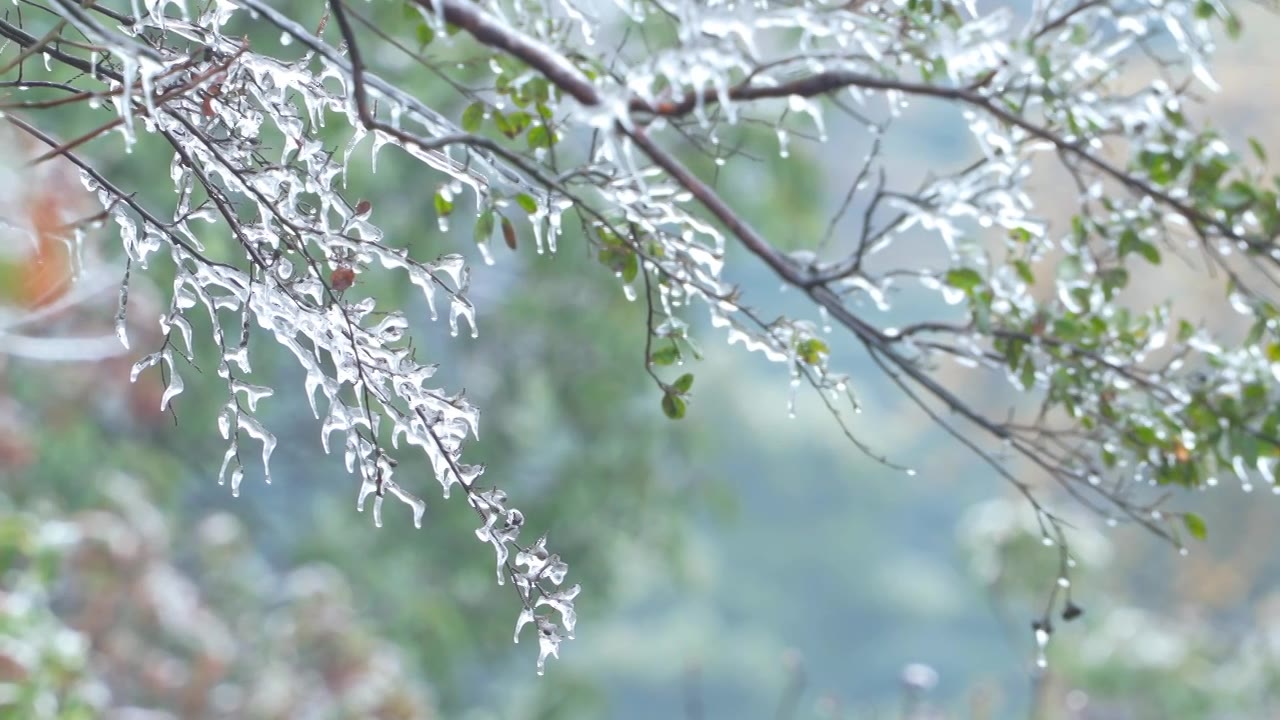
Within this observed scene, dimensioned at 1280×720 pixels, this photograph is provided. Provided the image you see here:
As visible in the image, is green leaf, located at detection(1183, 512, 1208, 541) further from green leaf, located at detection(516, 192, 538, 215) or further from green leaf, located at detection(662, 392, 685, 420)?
green leaf, located at detection(516, 192, 538, 215)

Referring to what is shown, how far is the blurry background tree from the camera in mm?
993

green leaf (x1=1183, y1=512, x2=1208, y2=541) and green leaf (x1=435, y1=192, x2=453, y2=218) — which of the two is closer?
green leaf (x1=435, y1=192, x2=453, y2=218)

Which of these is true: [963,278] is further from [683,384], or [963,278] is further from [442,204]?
[442,204]

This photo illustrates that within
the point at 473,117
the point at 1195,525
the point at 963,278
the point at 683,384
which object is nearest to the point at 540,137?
the point at 473,117

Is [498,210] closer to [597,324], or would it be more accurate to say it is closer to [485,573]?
[597,324]

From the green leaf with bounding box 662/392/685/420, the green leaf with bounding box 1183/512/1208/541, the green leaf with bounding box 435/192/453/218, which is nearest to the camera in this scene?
the green leaf with bounding box 435/192/453/218

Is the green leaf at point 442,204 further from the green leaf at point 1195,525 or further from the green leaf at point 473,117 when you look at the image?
the green leaf at point 1195,525

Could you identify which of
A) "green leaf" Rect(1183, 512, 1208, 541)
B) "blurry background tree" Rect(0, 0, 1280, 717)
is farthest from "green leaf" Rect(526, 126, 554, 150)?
"green leaf" Rect(1183, 512, 1208, 541)

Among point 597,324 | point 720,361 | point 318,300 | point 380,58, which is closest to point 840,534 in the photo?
point 720,361

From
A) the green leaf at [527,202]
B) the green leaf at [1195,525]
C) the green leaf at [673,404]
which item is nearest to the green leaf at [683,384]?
the green leaf at [673,404]

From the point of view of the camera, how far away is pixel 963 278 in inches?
45.9

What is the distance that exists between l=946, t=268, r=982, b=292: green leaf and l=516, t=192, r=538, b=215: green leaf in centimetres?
38

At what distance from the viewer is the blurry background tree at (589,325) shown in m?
0.99

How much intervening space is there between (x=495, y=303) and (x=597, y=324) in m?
0.56
